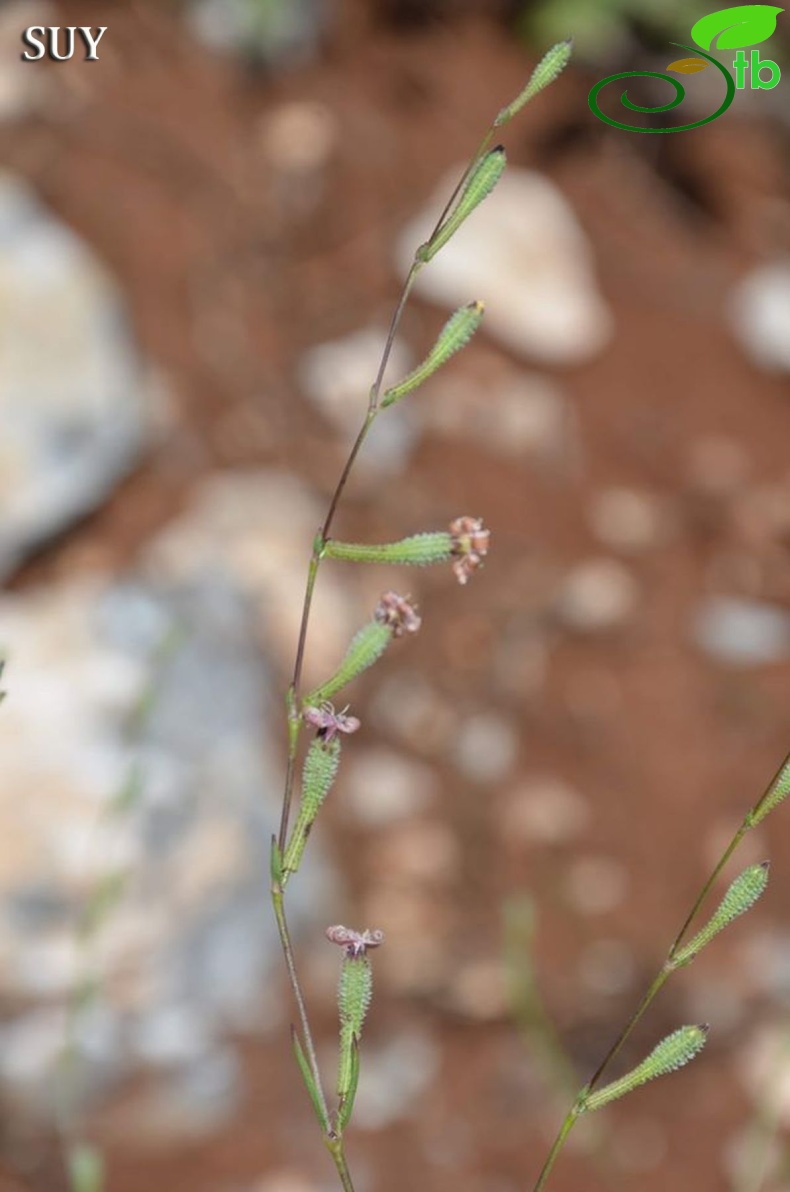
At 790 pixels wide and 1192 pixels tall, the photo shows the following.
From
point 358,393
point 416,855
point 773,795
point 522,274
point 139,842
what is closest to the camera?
point 773,795

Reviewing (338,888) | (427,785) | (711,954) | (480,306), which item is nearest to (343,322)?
(427,785)

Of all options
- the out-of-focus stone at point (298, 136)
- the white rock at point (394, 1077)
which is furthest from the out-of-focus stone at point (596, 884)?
the out-of-focus stone at point (298, 136)

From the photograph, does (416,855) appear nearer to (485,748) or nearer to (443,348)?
(485,748)

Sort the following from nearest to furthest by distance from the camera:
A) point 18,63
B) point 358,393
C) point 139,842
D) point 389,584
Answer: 1. point 139,842
2. point 389,584
3. point 358,393
4. point 18,63

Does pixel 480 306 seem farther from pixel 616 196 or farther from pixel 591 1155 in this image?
pixel 616 196

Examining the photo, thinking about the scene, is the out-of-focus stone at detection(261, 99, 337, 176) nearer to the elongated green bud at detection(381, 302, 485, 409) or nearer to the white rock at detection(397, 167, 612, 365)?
the white rock at detection(397, 167, 612, 365)

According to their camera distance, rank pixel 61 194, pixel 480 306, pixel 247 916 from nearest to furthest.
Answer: pixel 480 306
pixel 247 916
pixel 61 194

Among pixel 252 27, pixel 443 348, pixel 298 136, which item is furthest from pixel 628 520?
pixel 443 348
